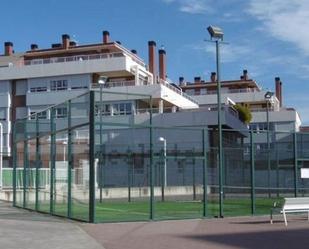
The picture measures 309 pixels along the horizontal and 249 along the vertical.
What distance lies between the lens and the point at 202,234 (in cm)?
1596

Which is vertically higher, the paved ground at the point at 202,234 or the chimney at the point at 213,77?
the chimney at the point at 213,77

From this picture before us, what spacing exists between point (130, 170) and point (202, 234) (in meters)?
18.3

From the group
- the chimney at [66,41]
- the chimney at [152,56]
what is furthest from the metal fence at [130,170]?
the chimney at [66,41]

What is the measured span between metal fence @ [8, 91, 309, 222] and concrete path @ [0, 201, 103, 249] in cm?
146

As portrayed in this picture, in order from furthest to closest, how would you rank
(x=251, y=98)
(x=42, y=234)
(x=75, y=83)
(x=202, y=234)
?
(x=251, y=98) < (x=75, y=83) < (x=202, y=234) < (x=42, y=234)

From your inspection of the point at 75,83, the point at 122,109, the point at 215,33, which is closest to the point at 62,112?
the point at 215,33

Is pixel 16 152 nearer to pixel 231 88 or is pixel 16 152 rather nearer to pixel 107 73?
pixel 107 73

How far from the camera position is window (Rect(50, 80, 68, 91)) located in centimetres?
7656

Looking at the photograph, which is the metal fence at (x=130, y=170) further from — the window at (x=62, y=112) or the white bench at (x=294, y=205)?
the white bench at (x=294, y=205)

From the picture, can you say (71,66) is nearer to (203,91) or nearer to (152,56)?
(152,56)

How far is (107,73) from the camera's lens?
7594 cm

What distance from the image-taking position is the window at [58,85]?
251 feet

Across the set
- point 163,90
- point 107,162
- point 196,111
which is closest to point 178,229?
point 107,162

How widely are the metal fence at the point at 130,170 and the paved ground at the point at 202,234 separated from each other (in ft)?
5.58
